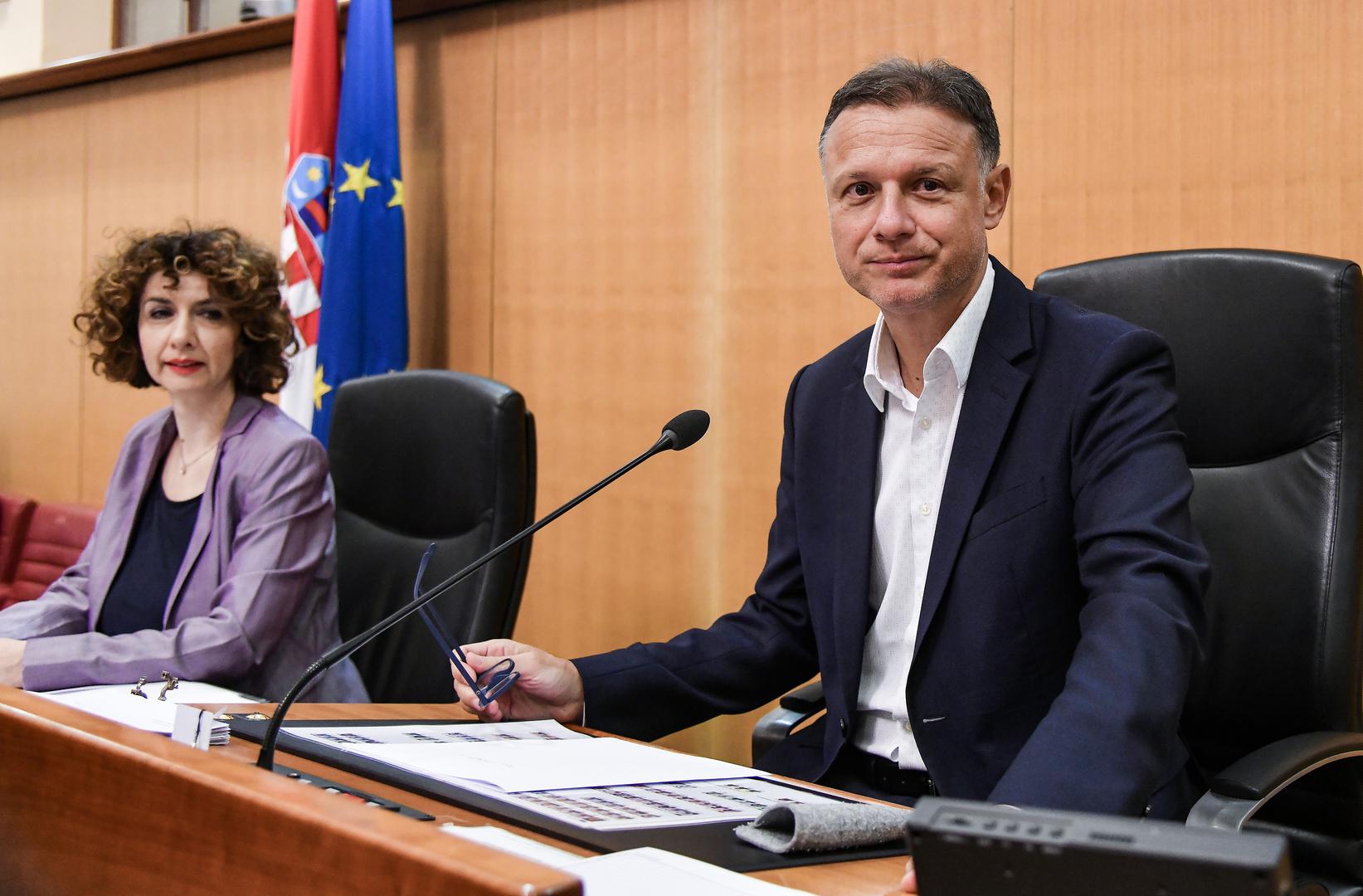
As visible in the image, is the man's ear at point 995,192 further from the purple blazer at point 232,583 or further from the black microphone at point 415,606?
the purple blazer at point 232,583

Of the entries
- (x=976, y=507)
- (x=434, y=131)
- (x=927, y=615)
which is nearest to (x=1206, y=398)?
(x=976, y=507)

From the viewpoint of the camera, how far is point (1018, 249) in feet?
8.99

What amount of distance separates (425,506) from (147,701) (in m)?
0.74

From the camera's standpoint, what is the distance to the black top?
229 centimetres

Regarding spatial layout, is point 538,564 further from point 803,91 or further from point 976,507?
point 976,507

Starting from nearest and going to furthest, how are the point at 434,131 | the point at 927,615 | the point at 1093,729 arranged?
the point at 1093,729 → the point at 927,615 → the point at 434,131

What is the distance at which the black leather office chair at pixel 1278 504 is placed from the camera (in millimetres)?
1569

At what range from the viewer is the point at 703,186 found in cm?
325

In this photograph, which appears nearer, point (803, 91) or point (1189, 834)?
point (1189, 834)

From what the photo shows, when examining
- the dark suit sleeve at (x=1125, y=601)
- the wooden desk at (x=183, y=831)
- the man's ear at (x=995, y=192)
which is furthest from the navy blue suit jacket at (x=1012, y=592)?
the wooden desk at (x=183, y=831)

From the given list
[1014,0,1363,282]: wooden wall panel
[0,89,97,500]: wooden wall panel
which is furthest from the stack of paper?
[0,89,97,500]: wooden wall panel

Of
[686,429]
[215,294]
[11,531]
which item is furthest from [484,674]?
[11,531]

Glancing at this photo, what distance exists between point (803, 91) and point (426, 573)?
1.57m

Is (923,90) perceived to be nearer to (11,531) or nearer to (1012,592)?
(1012,592)
